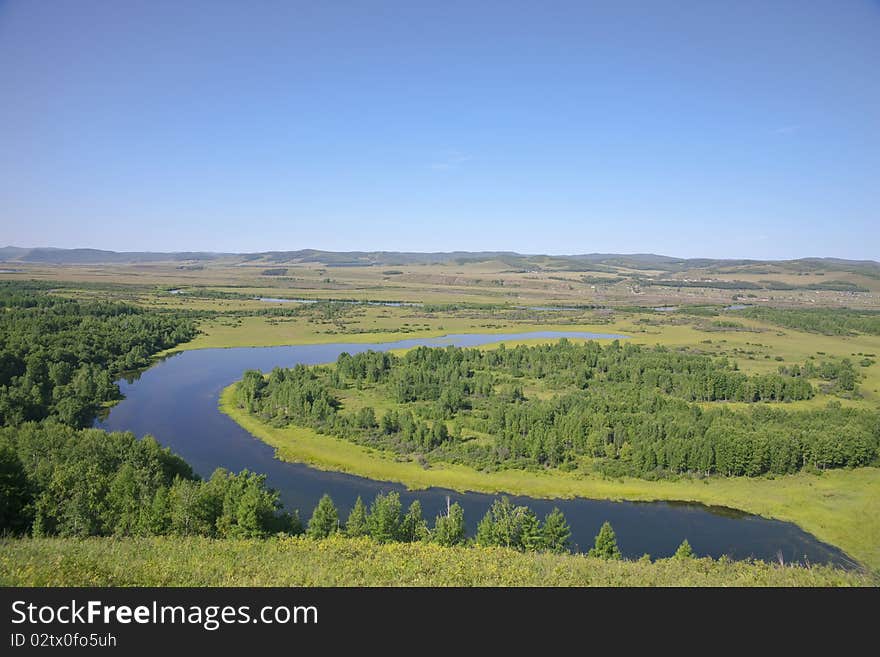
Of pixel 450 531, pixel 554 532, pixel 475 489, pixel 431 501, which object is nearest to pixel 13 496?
pixel 450 531

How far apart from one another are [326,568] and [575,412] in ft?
105

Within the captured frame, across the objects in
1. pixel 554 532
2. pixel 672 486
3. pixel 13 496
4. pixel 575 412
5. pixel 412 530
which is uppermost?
pixel 13 496

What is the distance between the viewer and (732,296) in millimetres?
162000

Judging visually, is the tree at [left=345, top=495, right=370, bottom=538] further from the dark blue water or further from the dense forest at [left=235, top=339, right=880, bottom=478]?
the dense forest at [left=235, top=339, right=880, bottom=478]

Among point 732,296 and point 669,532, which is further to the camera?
point 732,296

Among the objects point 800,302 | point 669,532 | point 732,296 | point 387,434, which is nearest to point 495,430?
point 387,434

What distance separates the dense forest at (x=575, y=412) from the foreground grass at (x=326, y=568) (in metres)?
21.0

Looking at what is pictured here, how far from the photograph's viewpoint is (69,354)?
5194 centimetres

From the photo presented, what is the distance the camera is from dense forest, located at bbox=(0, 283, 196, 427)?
3812 centimetres

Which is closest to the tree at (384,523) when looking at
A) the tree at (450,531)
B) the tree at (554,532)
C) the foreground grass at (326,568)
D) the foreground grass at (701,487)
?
the tree at (450,531)

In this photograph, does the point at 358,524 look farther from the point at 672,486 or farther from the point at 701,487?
the point at 701,487

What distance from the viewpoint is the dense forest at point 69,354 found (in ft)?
125
